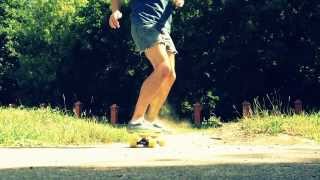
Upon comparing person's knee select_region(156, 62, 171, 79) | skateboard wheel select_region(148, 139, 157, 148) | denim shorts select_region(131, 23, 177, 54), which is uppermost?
denim shorts select_region(131, 23, 177, 54)

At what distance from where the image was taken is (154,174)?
323 centimetres

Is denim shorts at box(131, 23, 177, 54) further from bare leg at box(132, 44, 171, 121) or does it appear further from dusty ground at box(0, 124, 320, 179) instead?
dusty ground at box(0, 124, 320, 179)

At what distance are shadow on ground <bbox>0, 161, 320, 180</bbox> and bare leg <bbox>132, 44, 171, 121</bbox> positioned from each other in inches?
65.0

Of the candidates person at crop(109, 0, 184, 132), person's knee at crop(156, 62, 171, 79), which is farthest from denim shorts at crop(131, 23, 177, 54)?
person's knee at crop(156, 62, 171, 79)

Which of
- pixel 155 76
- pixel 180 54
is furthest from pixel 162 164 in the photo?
pixel 180 54

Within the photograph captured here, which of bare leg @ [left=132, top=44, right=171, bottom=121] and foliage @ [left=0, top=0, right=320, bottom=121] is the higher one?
foliage @ [left=0, top=0, right=320, bottom=121]

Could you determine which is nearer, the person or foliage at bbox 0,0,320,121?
the person

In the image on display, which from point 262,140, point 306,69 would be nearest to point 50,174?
point 262,140

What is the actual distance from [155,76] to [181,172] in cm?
196

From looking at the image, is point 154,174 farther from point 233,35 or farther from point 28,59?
point 28,59

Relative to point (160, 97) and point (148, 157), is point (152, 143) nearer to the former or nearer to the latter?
point (160, 97)

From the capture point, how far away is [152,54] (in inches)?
201

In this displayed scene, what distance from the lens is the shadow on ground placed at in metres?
3.12

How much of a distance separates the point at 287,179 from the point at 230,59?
29616 mm
